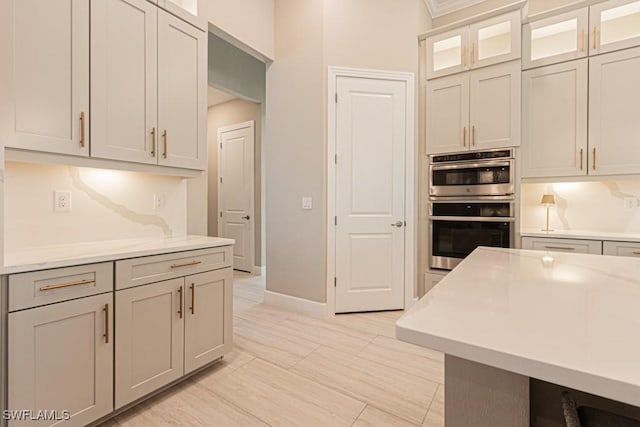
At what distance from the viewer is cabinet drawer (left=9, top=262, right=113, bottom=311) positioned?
128 centimetres

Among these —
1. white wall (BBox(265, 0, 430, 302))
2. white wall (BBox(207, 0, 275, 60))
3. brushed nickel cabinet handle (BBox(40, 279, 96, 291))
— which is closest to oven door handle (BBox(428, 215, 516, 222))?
white wall (BBox(265, 0, 430, 302))

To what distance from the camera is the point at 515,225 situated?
3020 millimetres

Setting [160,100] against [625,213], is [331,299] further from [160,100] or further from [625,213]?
[625,213]

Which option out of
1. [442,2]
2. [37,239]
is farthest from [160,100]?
[442,2]

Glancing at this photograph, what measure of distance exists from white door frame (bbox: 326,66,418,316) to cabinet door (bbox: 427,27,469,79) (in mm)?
316

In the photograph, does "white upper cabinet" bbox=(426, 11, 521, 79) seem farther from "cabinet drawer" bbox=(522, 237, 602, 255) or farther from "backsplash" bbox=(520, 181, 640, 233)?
"cabinet drawer" bbox=(522, 237, 602, 255)

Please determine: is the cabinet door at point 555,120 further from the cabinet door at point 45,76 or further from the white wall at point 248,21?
the cabinet door at point 45,76

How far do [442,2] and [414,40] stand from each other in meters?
0.88

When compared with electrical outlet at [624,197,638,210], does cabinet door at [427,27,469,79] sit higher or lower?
higher

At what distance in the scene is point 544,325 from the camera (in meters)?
0.63

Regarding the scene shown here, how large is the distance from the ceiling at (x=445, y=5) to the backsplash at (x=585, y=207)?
7.28 ft

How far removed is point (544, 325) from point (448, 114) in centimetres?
311

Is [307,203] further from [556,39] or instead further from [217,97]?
[217,97]

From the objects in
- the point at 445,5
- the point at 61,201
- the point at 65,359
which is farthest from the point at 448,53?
the point at 65,359
